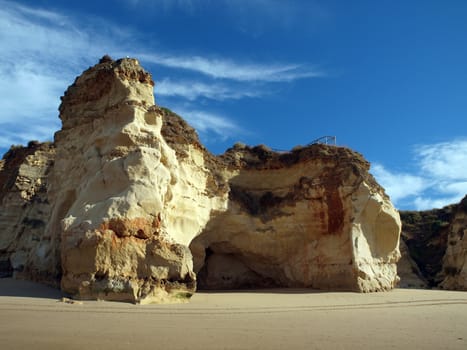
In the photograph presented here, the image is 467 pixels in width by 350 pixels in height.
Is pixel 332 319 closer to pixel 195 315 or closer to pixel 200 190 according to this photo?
pixel 195 315

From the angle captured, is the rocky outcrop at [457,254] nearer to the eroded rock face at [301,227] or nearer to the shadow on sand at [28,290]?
the eroded rock face at [301,227]

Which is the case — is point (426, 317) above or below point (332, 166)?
below

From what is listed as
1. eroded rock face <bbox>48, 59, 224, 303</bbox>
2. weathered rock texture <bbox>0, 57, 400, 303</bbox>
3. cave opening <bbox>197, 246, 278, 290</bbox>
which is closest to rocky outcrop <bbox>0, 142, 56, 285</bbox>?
weathered rock texture <bbox>0, 57, 400, 303</bbox>

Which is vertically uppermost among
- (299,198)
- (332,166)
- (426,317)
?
(332,166)

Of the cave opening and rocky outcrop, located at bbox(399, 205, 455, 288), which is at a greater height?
rocky outcrop, located at bbox(399, 205, 455, 288)

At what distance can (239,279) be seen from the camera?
1869 centimetres

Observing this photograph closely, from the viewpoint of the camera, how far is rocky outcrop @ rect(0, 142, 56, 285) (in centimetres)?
1944

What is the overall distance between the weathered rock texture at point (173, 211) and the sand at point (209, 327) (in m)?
1.52

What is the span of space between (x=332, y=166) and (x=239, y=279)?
21.1 feet

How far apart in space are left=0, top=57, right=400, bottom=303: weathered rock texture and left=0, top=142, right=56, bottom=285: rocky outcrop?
0.09m

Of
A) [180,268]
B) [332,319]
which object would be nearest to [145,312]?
[180,268]

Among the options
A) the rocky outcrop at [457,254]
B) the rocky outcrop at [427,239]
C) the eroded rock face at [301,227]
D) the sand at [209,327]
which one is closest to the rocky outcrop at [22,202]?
the eroded rock face at [301,227]

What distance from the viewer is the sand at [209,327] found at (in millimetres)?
5301

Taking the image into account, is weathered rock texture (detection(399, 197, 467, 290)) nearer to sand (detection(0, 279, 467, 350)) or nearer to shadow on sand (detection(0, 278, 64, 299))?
sand (detection(0, 279, 467, 350))
